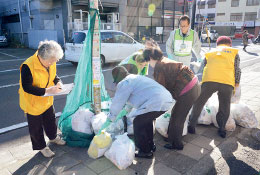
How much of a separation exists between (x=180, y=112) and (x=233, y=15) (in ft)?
162

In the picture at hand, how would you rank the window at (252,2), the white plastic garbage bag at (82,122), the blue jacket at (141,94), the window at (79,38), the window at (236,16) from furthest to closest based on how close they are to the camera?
the window at (236,16) < the window at (252,2) < the window at (79,38) < the white plastic garbage bag at (82,122) < the blue jacket at (141,94)

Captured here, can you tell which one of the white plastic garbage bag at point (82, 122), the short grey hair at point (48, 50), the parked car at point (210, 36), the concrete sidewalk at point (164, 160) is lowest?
the concrete sidewalk at point (164, 160)

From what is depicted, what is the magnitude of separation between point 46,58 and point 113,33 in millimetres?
7545

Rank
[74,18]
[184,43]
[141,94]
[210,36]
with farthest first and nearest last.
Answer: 1. [210,36]
2. [74,18]
3. [184,43]
4. [141,94]

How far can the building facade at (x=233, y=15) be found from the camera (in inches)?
1640

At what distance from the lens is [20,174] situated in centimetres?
264

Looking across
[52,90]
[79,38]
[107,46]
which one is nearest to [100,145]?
[52,90]

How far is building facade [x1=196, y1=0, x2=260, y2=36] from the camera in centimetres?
4166

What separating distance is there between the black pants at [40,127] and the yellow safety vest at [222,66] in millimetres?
2443

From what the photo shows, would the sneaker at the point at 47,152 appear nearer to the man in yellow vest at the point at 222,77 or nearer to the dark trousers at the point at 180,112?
the dark trousers at the point at 180,112

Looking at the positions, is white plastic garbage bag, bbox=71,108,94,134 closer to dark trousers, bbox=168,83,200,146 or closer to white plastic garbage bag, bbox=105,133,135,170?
white plastic garbage bag, bbox=105,133,135,170

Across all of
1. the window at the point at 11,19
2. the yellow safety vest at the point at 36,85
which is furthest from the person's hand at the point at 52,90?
the window at the point at 11,19

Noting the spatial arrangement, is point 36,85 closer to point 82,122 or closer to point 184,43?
point 82,122

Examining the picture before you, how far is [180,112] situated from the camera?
2.98 metres
